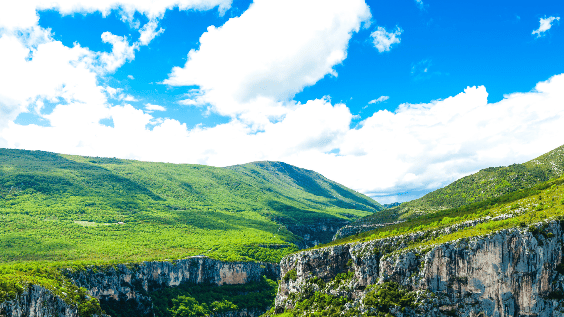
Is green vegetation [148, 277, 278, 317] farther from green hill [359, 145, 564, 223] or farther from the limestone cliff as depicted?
green hill [359, 145, 564, 223]

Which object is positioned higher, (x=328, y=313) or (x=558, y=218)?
(x=558, y=218)

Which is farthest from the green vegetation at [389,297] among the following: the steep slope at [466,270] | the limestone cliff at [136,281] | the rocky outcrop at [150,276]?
the rocky outcrop at [150,276]

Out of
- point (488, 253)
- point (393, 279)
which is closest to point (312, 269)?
point (393, 279)

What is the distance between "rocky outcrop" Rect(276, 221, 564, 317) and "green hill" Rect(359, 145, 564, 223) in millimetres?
71114

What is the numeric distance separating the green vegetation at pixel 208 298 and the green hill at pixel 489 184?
60046 mm

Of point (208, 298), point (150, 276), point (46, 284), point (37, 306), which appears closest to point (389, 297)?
point (37, 306)

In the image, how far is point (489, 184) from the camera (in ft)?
463

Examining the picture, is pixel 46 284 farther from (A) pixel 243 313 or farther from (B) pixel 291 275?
(A) pixel 243 313

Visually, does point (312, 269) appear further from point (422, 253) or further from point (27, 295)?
point (27, 295)

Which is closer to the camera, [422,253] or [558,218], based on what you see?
[558,218]

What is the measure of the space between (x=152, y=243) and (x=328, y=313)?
346 ft

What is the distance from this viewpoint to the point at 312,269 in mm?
81750

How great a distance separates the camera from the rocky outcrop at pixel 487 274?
56188 mm

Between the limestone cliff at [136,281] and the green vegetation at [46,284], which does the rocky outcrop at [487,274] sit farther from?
the limestone cliff at [136,281]
